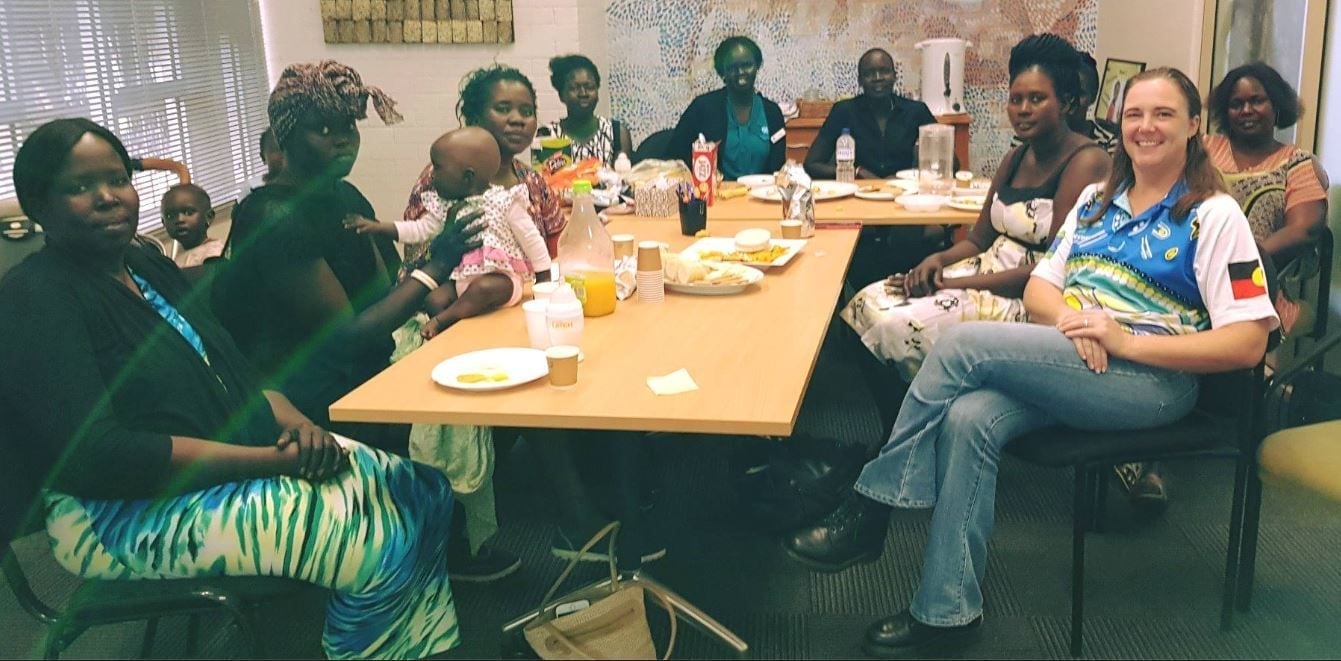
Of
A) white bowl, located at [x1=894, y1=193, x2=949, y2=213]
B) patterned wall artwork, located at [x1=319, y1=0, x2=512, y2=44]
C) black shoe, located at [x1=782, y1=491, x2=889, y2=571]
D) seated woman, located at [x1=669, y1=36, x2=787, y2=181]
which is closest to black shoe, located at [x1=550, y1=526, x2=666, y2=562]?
black shoe, located at [x1=782, y1=491, x2=889, y2=571]

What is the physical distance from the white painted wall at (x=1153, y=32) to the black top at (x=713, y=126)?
1.74 meters

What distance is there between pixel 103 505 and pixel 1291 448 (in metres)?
2.21

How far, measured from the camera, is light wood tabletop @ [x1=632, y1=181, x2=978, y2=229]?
3484 mm

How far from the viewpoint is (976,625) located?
7.37 feet

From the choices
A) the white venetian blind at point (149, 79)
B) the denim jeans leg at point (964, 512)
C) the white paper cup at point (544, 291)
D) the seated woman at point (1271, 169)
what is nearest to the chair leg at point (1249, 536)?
the denim jeans leg at point (964, 512)

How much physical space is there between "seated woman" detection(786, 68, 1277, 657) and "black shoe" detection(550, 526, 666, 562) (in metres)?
0.58

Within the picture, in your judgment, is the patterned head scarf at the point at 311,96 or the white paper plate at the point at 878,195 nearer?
the patterned head scarf at the point at 311,96

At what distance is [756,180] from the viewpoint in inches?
167

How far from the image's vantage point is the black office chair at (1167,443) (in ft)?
7.15

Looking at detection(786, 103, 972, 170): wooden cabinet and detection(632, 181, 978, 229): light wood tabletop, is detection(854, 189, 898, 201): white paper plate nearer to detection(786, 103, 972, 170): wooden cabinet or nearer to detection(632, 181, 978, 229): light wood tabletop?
detection(632, 181, 978, 229): light wood tabletop

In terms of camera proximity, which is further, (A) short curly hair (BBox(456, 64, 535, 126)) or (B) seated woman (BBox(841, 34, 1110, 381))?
(A) short curly hair (BBox(456, 64, 535, 126))

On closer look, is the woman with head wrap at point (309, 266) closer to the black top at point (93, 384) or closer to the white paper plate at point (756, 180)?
the black top at point (93, 384)

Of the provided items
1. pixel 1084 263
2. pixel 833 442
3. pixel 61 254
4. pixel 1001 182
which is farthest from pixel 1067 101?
pixel 61 254

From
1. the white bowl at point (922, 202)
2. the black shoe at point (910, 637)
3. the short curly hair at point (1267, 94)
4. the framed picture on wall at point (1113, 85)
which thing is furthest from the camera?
the framed picture on wall at point (1113, 85)
